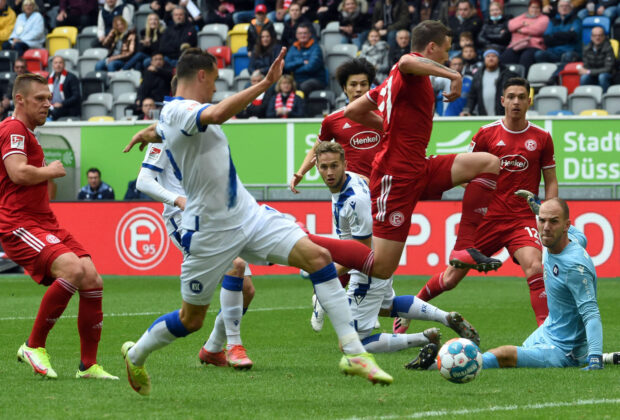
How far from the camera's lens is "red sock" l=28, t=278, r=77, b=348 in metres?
7.23

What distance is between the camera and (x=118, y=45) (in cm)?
2355

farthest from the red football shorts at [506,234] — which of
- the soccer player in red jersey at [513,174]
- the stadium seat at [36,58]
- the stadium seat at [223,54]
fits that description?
the stadium seat at [36,58]

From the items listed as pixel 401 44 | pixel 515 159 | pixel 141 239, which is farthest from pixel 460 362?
pixel 401 44

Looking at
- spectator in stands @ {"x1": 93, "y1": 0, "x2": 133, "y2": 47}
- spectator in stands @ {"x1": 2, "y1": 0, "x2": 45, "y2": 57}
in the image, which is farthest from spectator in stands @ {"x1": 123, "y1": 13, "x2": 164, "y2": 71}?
spectator in stands @ {"x1": 2, "y1": 0, "x2": 45, "y2": 57}

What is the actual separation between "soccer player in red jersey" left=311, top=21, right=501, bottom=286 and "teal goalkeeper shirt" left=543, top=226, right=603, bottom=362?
0.76m

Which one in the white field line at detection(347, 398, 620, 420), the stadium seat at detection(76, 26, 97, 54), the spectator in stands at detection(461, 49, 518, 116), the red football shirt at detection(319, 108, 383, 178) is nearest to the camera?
the white field line at detection(347, 398, 620, 420)

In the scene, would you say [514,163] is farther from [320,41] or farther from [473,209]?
[320,41]

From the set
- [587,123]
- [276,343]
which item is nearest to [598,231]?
[587,123]

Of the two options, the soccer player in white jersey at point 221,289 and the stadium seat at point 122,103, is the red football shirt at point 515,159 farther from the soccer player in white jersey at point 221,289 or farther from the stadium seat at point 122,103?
the stadium seat at point 122,103

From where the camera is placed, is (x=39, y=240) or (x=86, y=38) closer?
(x=39, y=240)

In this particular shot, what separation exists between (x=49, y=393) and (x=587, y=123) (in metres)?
12.5

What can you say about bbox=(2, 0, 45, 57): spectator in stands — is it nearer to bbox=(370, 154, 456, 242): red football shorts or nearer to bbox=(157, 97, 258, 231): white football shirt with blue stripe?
bbox=(370, 154, 456, 242): red football shorts

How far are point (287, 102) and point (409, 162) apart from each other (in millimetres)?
11238

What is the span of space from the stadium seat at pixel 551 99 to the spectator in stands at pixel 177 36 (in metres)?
7.79
